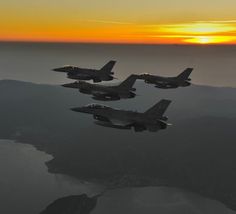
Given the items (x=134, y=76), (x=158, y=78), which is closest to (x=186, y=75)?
(x=158, y=78)

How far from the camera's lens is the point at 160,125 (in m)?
165

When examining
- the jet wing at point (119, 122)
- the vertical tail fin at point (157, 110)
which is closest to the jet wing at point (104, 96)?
the jet wing at point (119, 122)

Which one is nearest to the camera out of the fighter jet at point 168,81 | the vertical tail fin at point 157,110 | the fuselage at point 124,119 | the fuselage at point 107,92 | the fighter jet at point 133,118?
the fuselage at point 124,119

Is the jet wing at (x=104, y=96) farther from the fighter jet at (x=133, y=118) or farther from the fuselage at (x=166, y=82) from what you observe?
the fuselage at (x=166, y=82)

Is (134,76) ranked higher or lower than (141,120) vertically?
higher

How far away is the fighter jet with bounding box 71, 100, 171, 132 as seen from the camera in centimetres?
16538

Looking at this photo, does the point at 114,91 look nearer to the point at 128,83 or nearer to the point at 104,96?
the point at 104,96

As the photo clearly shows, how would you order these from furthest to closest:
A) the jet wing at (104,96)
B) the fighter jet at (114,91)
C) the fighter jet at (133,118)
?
the jet wing at (104,96) → the fighter jet at (114,91) → the fighter jet at (133,118)

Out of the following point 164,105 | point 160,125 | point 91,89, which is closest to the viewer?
point 160,125

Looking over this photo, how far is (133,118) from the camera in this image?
17888 centimetres

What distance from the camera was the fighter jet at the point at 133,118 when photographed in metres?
165

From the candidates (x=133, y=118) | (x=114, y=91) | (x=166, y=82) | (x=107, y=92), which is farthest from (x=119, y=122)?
(x=166, y=82)

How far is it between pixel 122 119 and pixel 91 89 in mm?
22878

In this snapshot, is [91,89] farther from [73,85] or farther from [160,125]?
[160,125]
